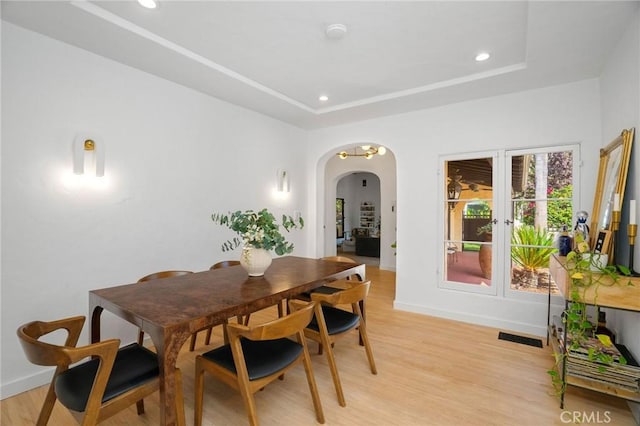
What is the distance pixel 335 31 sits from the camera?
91.3 inches

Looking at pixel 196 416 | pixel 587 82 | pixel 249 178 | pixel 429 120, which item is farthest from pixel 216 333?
pixel 587 82

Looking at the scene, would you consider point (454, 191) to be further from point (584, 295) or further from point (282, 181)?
point (282, 181)

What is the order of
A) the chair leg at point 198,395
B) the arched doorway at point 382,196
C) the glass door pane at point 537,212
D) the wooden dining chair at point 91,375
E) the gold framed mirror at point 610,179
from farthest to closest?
the arched doorway at point 382,196
the glass door pane at point 537,212
the gold framed mirror at point 610,179
the chair leg at point 198,395
the wooden dining chair at point 91,375

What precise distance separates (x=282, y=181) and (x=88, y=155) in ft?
8.08

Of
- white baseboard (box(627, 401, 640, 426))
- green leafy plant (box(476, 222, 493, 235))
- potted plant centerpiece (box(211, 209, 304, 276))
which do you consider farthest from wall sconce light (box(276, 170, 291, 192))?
white baseboard (box(627, 401, 640, 426))

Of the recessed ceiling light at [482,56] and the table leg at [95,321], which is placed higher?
the recessed ceiling light at [482,56]

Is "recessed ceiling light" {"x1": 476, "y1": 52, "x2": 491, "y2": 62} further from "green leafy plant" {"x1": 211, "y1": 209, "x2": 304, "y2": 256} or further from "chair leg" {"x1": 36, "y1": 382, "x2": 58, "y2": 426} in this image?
"chair leg" {"x1": 36, "y1": 382, "x2": 58, "y2": 426}

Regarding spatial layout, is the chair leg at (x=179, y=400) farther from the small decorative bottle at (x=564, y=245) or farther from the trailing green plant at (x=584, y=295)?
the small decorative bottle at (x=564, y=245)

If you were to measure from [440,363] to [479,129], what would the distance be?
107 inches

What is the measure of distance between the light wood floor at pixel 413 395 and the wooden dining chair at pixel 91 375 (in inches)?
21.8

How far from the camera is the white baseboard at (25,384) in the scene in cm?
216

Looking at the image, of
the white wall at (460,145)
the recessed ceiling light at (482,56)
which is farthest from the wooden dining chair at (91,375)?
the recessed ceiling light at (482,56)


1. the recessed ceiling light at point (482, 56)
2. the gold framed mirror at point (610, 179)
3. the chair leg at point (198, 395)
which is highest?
the recessed ceiling light at point (482, 56)

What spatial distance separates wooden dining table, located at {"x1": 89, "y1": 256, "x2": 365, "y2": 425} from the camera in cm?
139
